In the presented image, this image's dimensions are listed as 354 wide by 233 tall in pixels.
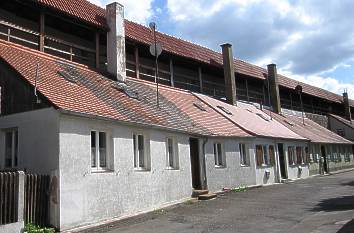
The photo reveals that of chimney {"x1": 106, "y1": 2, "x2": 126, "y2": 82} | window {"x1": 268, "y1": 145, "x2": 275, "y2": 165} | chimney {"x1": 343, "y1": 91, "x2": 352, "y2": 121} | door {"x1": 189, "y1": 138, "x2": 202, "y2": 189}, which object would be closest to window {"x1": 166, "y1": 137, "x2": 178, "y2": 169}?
door {"x1": 189, "y1": 138, "x2": 202, "y2": 189}

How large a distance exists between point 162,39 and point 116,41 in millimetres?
5647

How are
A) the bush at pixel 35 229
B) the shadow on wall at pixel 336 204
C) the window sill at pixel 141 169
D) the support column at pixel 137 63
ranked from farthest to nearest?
1. the support column at pixel 137 63
2. the window sill at pixel 141 169
3. the shadow on wall at pixel 336 204
4. the bush at pixel 35 229

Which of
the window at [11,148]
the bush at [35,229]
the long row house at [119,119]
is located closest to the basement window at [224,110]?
the long row house at [119,119]

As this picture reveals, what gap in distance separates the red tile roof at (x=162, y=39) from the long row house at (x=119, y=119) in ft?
0.33

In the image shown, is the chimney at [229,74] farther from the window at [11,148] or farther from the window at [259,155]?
the window at [11,148]

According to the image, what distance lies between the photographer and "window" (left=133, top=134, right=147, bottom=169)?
623 inches

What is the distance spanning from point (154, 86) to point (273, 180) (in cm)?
941

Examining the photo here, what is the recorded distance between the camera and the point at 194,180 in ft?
65.7

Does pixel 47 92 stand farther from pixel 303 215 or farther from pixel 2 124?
pixel 303 215

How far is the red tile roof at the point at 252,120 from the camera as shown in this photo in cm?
2627

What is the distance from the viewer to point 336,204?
1547cm

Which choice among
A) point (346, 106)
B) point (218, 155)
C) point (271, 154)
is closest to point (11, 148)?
point (218, 155)

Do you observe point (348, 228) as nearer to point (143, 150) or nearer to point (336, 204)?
point (336, 204)

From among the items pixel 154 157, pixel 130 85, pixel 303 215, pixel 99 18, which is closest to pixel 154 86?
pixel 130 85
